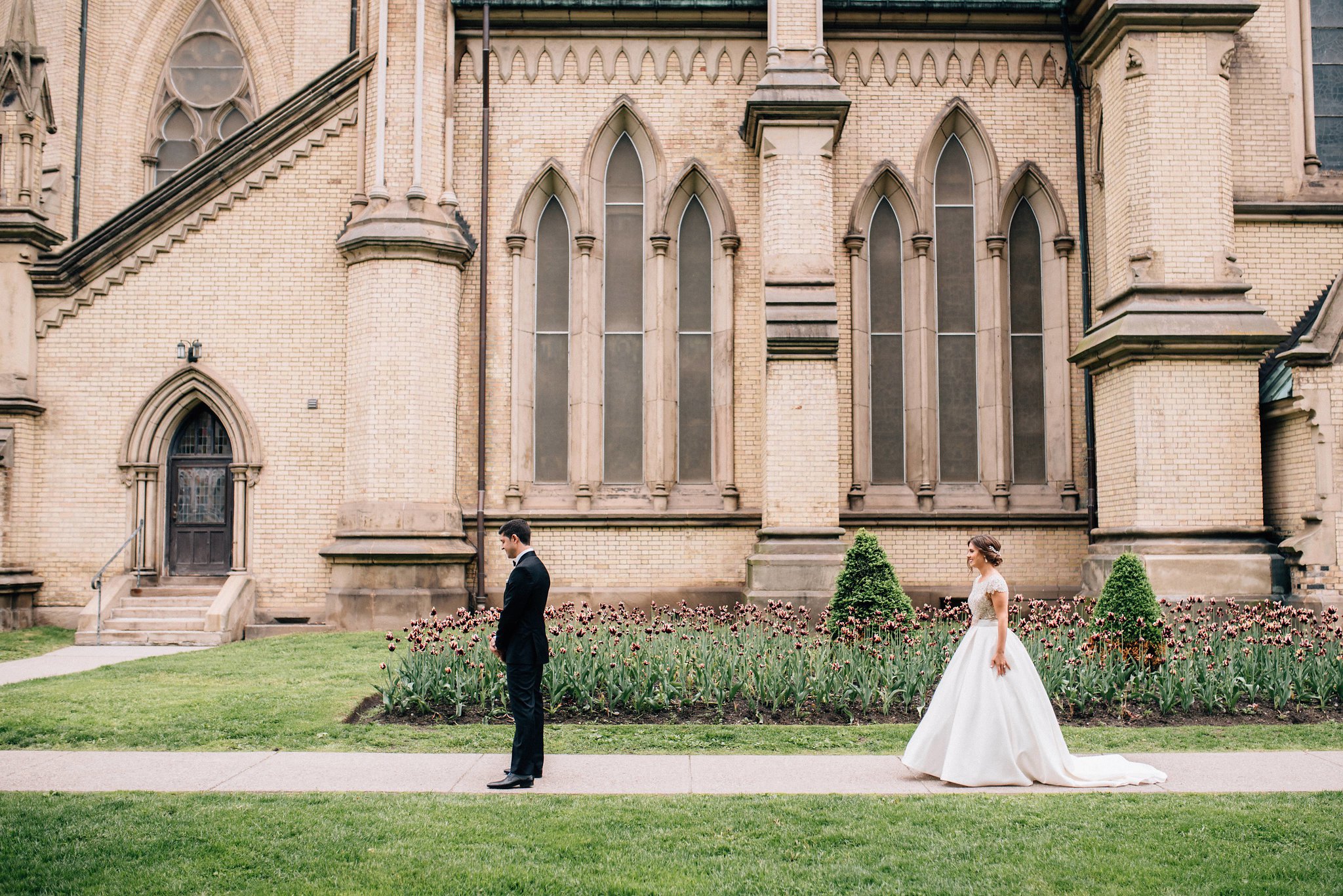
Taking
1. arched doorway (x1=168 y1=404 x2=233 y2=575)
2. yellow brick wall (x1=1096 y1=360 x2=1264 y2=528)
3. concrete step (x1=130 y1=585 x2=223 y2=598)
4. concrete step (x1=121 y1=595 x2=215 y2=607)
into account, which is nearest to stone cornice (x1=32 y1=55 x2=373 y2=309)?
arched doorway (x1=168 y1=404 x2=233 y2=575)

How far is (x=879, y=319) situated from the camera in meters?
16.6

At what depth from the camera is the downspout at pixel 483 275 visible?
50.9 feet

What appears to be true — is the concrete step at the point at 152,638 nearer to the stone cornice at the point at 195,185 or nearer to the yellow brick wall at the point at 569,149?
the yellow brick wall at the point at 569,149

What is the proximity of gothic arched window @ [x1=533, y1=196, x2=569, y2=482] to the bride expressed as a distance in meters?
9.86

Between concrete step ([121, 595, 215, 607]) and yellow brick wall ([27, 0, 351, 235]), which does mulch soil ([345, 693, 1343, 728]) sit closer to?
concrete step ([121, 595, 215, 607])

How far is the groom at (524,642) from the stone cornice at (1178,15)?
1212 centimetres

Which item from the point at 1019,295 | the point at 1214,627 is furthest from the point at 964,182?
the point at 1214,627

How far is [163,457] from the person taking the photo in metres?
15.9

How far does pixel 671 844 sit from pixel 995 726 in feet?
8.36

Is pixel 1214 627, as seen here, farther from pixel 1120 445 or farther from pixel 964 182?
pixel 964 182

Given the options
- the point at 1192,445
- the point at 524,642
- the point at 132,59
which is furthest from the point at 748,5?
the point at 132,59

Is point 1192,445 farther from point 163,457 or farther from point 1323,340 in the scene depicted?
point 163,457

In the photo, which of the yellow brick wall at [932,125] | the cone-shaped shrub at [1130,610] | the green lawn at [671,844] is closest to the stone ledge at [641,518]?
the yellow brick wall at [932,125]

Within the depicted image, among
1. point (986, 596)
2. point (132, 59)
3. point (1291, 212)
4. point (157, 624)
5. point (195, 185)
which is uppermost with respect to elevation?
point (132, 59)
